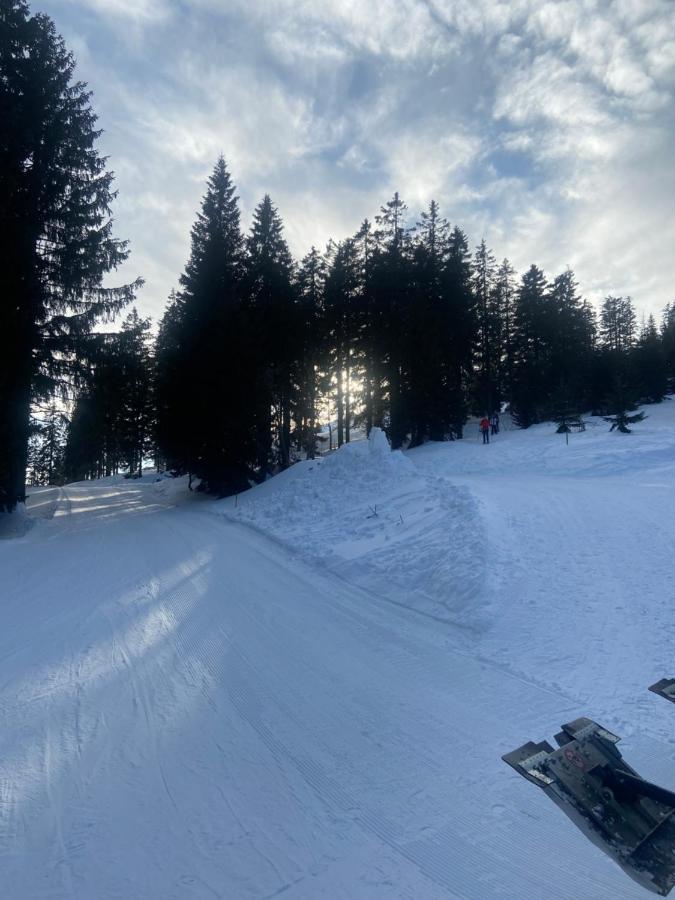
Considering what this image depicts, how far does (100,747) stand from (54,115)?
18941 millimetres

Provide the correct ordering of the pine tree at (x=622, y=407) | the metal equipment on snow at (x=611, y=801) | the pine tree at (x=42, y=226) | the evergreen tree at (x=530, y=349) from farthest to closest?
1. the evergreen tree at (x=530, y=349)
2. the pine tree at (x=622, y=407)
3. the pine tree at (x=42, y=226)
4. the metal equipment on snow at (x=611, y=801)

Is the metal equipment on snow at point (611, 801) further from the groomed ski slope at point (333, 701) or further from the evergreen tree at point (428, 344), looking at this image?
the evergreen tree at point (428, 344)

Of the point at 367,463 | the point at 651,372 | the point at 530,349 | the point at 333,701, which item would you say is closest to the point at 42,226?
the point at 367,463

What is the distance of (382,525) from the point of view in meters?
11.1

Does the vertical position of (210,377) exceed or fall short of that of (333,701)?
it exceeds it

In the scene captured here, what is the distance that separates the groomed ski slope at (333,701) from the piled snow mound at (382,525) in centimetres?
7

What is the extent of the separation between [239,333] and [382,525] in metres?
12.5

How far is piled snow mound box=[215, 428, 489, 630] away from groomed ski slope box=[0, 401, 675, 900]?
2.9 inches

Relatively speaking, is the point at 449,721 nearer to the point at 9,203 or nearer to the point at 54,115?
the point at 9,203

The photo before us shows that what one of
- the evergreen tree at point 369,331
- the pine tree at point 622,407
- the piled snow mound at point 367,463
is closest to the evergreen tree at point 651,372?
the pine tree at point 622,407

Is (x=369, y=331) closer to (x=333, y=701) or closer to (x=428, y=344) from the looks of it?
(x=428, y=344)

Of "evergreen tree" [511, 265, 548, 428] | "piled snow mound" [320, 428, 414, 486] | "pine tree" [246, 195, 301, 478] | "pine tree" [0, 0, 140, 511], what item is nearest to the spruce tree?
"pine tree" [246, 195, 301, 478]

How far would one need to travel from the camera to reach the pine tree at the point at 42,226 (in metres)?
14.4

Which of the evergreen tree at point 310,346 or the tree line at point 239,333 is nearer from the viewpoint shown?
the tree line at point 239,333
